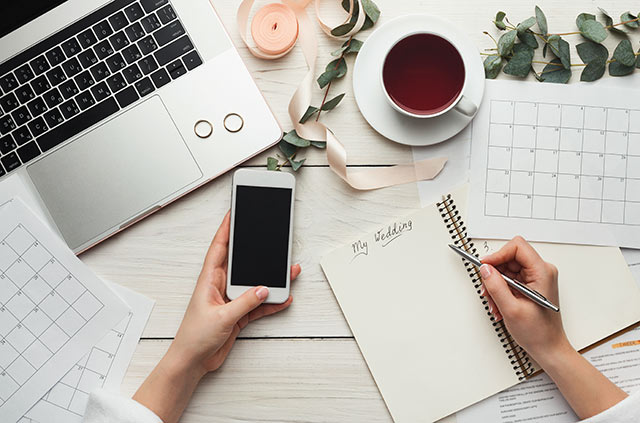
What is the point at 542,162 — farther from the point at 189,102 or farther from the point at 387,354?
the point at 189,102

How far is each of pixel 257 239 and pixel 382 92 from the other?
29 centimetres

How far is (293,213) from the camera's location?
80cm

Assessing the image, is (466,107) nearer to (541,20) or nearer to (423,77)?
(423,77)

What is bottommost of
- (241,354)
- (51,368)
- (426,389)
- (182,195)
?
(426,389)

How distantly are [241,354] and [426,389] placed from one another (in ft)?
0.94

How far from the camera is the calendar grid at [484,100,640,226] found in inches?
31.4

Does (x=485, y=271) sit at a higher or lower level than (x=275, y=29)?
lower

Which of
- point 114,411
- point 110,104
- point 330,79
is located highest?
point 110,104

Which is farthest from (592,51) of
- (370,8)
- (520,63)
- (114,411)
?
(114,411)

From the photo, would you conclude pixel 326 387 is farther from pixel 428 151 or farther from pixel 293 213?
pixel 428 151

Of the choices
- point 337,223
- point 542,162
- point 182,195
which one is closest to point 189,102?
point 182,195

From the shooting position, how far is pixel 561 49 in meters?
0.79

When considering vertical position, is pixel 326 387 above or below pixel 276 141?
below

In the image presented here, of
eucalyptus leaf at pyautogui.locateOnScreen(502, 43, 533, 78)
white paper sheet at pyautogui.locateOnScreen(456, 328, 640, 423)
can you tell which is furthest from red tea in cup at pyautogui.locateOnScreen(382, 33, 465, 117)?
white paper sheet at pyautogui.locateOnScreen(456, 328, 640, 423)
